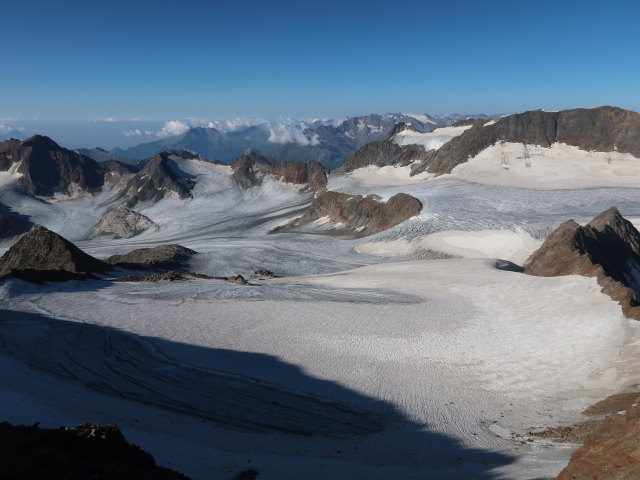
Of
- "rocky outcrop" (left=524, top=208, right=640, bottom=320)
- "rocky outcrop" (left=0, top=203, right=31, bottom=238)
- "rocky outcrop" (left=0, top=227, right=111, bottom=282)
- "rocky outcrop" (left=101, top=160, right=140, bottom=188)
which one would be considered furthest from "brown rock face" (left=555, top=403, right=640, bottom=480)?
"rocky outcrop" (left=101, top=160, right=140, bottom=188)

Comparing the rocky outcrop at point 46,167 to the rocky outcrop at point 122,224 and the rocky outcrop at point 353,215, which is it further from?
the rocky outcrop at point 353,215

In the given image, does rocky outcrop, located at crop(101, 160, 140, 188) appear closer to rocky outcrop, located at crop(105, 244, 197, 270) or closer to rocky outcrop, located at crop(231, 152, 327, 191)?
rocky outcrop, located at crop(231, 152, 327, 191)

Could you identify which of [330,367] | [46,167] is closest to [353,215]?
[330,367]

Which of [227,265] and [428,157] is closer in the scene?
[227,265]

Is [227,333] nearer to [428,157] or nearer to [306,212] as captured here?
[306,212]

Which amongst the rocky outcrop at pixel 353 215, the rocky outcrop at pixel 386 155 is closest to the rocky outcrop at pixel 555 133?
the rocky outcrop at pixel 386 155

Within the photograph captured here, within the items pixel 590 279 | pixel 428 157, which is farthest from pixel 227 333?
pixel 428 157

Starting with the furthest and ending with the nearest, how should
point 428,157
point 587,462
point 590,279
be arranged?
1. point 428,157
2. point 590,279
3. point 587,462
